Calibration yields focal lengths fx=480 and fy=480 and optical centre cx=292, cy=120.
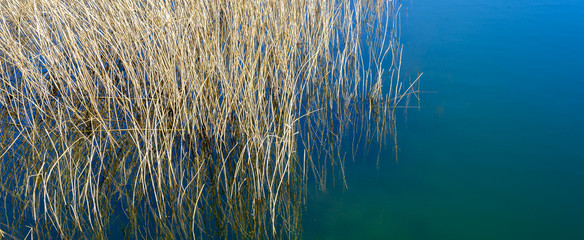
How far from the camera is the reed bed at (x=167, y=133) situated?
1631 millimetres

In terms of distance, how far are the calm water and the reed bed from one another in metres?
0.17

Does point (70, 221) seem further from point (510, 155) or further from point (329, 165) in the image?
point (510, 155)

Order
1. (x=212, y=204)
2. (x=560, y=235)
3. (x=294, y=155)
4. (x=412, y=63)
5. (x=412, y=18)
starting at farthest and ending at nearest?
(x=412, y=18)
(x=412, y=63)
(x=294, y=155)
(x=212, y=204)
(x=560, y=235)

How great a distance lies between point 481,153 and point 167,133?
1.28 m

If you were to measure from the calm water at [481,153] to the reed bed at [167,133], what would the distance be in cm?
17

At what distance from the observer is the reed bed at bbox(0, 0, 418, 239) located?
5.35 feet

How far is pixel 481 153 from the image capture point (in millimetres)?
2012

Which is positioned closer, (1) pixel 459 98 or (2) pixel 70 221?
(2) pixel 70 221

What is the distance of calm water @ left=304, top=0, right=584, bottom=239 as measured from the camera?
1.66m

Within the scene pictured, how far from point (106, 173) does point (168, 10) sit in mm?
727

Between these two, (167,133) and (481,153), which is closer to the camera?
(167,133)

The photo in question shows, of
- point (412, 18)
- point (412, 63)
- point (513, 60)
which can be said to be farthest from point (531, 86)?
point (412, 18)

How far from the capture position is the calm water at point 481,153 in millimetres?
1656

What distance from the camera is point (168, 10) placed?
202 centimetres
